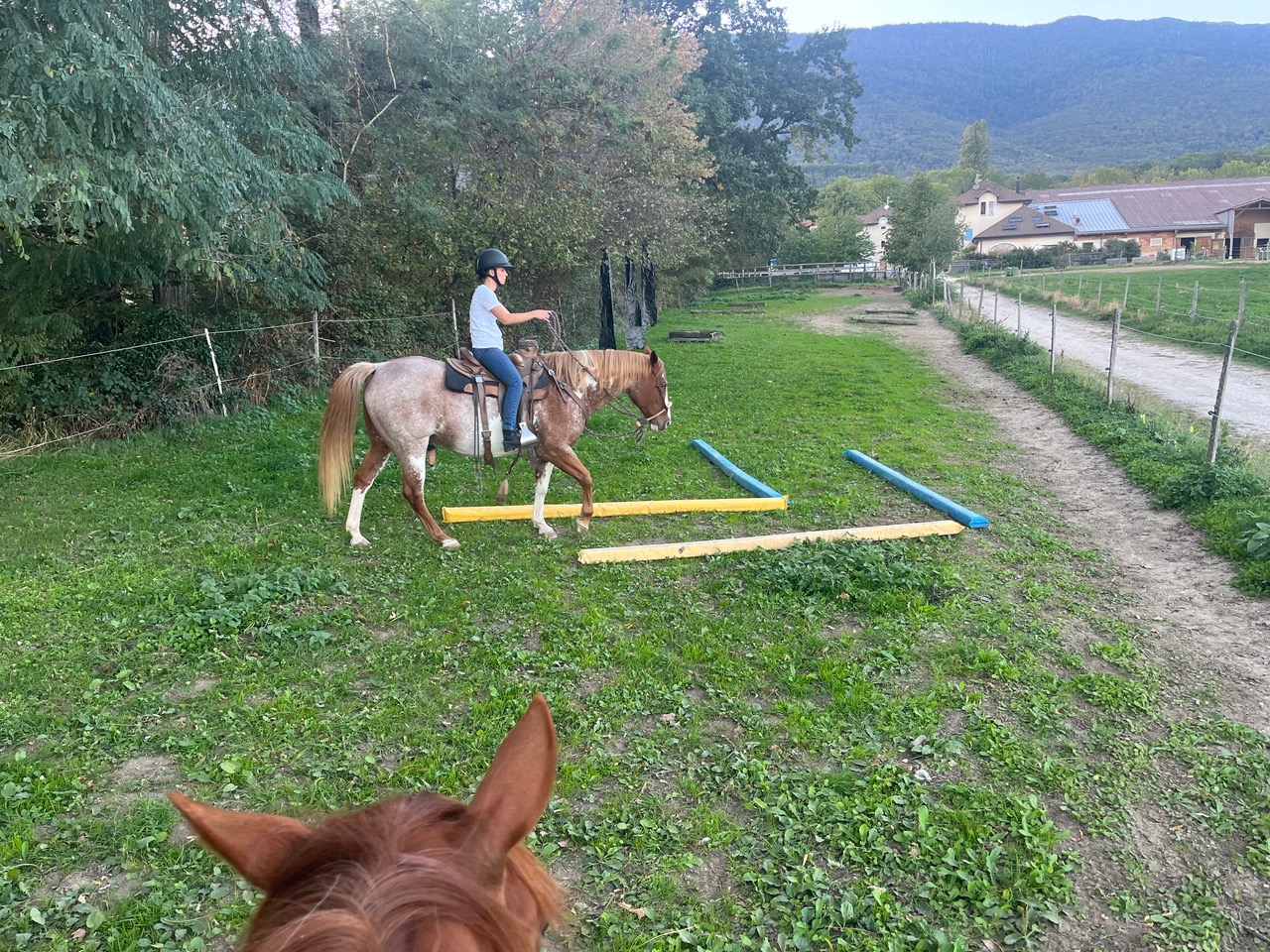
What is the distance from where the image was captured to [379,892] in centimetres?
94

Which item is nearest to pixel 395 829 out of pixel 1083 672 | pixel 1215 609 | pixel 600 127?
pixel 1083 672

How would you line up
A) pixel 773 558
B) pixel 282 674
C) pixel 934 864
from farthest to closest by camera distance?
pixel 773 558
pixel 282 674
pixel 934 864

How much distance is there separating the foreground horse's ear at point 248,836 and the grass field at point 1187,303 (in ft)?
43.4

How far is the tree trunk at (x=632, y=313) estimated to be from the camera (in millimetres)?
22156

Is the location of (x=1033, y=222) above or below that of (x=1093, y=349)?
above

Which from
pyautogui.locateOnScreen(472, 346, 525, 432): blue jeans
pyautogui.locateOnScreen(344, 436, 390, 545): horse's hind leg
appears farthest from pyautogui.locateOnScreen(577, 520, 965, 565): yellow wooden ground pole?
pyautogui.locateOnScreen(344, 436, 390, 545): horse's hind leg

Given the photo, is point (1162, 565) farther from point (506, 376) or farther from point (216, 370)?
point (216, 370)

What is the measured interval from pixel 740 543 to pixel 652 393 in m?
2.08

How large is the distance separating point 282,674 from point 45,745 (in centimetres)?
117

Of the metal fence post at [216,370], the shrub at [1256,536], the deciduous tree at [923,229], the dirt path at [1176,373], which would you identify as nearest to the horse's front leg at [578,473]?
the shrub at [1256,536]

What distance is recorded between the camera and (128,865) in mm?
3119

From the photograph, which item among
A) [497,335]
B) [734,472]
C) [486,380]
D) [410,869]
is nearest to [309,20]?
[497,335]

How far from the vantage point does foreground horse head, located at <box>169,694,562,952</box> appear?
91 centimetres

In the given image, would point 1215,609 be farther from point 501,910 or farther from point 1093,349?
point 1093,349
